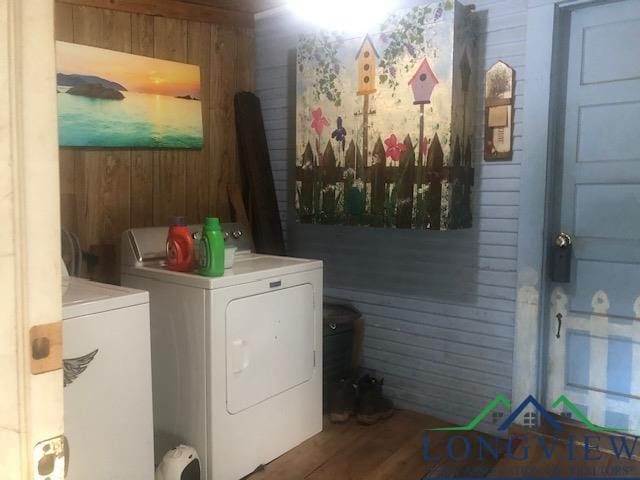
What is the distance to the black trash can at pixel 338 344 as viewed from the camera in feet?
10.8

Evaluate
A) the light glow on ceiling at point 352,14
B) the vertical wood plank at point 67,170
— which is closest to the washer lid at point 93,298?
the vertical wood plank at point 67,170

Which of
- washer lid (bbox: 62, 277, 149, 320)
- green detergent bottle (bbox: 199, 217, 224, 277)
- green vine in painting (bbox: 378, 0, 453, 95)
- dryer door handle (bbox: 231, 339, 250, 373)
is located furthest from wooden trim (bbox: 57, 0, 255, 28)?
dryer door handle (bbox: 231, 339, 250, 373)

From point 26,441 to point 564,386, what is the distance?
8.63ft

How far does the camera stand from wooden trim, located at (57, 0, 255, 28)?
302 cm

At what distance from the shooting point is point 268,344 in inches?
107

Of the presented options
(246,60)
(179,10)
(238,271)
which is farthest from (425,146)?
(179,10)

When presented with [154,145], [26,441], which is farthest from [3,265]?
[154,145]

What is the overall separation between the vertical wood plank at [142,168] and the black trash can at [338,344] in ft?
3.90

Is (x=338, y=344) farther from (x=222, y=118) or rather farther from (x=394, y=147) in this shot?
(x=222, y=118)

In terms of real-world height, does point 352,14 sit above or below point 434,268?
above

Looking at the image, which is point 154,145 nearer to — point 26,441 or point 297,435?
point 297,435

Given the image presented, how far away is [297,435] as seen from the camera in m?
2.94

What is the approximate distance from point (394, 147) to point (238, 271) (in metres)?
Result: 1.03

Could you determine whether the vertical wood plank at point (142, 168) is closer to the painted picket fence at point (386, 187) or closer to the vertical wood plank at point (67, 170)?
the vertical wood plank at point (67, 170)
